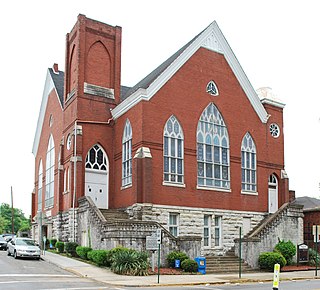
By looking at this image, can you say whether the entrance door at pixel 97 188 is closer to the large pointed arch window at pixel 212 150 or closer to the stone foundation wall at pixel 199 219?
the stone foundation wall at pixel 199 219

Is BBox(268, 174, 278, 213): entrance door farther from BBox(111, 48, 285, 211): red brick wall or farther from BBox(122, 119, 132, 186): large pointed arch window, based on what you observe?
BBox(122, 119, 132, 186): large pointed arch window

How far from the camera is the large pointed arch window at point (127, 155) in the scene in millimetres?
32500

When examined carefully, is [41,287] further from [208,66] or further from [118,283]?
[208,66]

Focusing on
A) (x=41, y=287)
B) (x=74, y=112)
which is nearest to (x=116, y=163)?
(x=74, y=112)

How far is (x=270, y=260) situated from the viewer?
30.0 m

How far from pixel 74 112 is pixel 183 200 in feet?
31.3

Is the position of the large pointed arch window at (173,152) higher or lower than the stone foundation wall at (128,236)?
higher

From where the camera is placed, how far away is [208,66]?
35.0 metres

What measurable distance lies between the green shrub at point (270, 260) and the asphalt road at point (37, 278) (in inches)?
469

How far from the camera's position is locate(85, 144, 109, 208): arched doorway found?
3416 cm

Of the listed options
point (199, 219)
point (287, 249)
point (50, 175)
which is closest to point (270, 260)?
point (287, 249)

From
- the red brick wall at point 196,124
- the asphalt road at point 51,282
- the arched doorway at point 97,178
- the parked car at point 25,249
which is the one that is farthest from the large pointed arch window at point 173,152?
the asphalt road at point 51,282

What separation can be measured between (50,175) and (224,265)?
56.9 ft

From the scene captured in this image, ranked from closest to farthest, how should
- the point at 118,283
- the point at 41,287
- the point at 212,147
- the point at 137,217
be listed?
1. the point at 41,287
2. the point at 118,283
3. the point at 137,217
4. the point at 212,147
